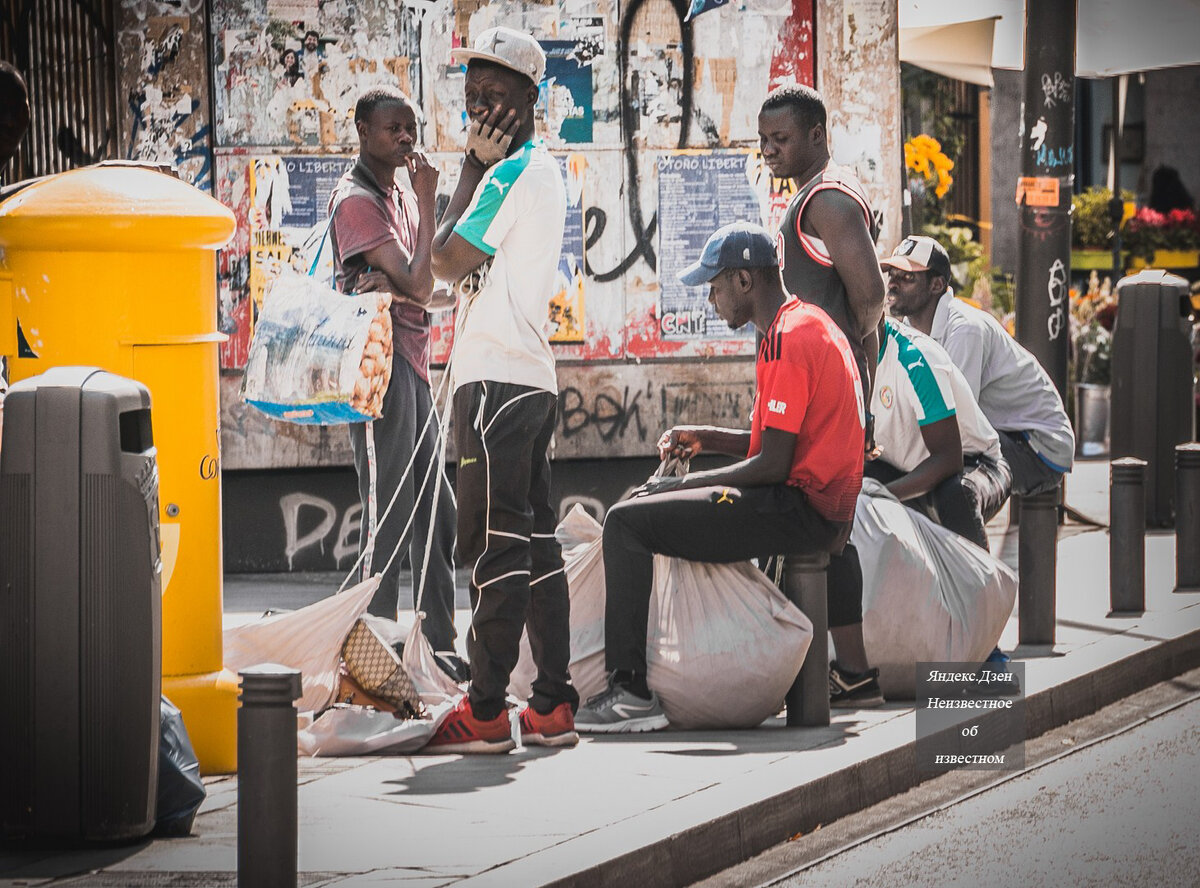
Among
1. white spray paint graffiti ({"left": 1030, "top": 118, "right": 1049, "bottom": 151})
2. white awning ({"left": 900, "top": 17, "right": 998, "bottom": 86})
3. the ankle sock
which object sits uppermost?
white awning ({"left": 900, "top": 17, "right": 998, "bottom": 86})

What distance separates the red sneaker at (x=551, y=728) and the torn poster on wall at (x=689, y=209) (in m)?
4.56

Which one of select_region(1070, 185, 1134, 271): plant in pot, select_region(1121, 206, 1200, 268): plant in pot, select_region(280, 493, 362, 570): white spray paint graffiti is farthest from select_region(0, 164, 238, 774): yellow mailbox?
select_region(1121, 206, 1200, 268): plant in pot

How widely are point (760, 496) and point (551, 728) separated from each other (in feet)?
3.33

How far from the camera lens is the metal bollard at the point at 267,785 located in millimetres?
3949

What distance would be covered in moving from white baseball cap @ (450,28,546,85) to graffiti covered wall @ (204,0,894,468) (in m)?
4.17

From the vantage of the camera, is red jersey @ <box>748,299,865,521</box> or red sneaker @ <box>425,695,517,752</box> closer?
red sneaker @ <box>425,695,517,752</box>

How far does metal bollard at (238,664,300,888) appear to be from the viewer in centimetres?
395

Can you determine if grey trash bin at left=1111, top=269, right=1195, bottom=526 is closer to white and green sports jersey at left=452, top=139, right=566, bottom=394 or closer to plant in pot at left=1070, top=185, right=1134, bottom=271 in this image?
white and green sports jersey at left=452, top=139, right=566, bottom=394

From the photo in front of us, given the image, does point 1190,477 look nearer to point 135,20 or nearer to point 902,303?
point 902,303

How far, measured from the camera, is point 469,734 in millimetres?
5691

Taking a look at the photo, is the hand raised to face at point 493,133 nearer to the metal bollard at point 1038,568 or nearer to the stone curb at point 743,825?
the stone curb at point 743,825

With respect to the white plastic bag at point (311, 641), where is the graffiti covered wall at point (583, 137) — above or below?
above

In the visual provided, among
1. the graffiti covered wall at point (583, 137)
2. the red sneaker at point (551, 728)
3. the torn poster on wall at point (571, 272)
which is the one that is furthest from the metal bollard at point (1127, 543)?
the red sneaker at point (551, 728)

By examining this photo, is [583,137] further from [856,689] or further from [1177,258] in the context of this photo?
[1177,258]
